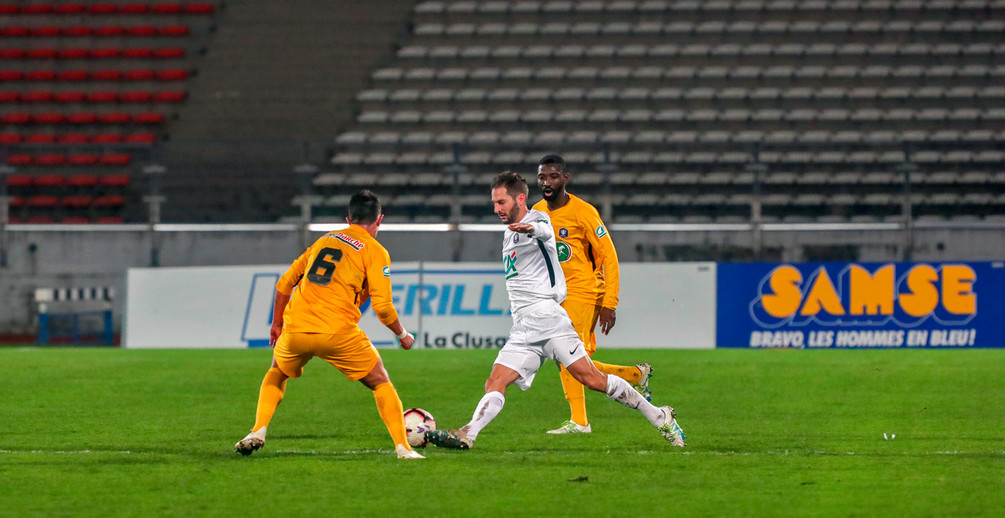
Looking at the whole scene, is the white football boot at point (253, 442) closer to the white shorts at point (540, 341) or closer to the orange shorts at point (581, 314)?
the white shorts at point (540, 341)

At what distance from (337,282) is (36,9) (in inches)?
915

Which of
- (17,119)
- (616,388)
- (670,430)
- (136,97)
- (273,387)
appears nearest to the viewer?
(273,387)

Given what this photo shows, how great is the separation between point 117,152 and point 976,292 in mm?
13110

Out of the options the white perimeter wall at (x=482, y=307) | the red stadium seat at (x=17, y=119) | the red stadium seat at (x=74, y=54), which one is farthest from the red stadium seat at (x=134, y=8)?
the white perimeter wall at (x=482, y=307)

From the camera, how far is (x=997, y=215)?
68.9ft

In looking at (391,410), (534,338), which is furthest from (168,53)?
(391,410)

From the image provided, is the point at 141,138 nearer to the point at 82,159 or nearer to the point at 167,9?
the point at 82,159

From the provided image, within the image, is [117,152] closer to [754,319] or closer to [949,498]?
[754,319]

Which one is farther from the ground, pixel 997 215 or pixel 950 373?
pixel 997 215

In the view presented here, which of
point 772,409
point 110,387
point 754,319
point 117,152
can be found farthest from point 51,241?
point 772,409

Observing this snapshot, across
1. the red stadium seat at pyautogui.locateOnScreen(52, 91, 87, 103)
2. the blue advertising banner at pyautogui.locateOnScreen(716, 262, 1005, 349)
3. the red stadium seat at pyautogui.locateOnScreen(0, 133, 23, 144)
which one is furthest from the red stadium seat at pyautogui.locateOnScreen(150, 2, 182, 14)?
the blue advertising banner at pyautogui.locateOnScreen(716, 262, 1005, 349)

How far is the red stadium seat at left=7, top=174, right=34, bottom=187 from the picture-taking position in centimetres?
2147

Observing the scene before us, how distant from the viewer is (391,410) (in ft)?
23.5

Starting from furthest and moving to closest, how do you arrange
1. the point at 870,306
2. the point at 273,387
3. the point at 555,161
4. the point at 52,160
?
the point at 52,160, the point at 870,306, the point at 555,161, the point at 273,387
